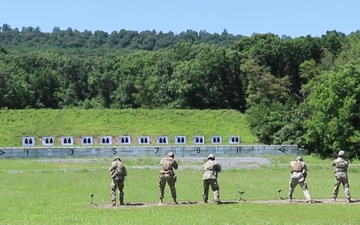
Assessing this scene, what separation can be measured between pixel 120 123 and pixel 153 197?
50.3 m

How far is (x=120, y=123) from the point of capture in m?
81.4

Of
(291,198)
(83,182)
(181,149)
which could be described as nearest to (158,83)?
(181,149)

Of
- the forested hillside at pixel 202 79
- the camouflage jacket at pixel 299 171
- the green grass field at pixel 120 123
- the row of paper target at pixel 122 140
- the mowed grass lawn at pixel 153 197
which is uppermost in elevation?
the forested hillside at pixel 202 79

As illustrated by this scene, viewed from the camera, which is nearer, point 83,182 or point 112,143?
point 83,182

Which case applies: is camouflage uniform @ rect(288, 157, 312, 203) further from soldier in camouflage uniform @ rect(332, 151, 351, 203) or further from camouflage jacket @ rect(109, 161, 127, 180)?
camouflage jacket @ rect(109, 161, 127, 180)

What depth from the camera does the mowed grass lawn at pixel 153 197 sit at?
2402 centimetres

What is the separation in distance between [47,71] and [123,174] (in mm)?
83986

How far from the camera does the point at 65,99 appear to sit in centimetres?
10906

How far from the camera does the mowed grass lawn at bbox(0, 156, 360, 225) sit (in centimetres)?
2402

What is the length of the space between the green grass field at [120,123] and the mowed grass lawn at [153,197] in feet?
77.7

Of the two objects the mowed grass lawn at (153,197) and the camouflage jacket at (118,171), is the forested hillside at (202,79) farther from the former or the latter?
the camouflage jacket at (118,171)

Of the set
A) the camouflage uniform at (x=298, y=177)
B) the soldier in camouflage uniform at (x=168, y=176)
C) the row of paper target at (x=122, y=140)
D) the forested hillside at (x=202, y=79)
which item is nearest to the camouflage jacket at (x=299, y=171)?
the camouflage uniform at (x=298, y=177)

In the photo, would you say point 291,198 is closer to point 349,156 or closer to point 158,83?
point 349,156

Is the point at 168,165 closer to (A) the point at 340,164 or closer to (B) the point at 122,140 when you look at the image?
(A) the point at 340,164
